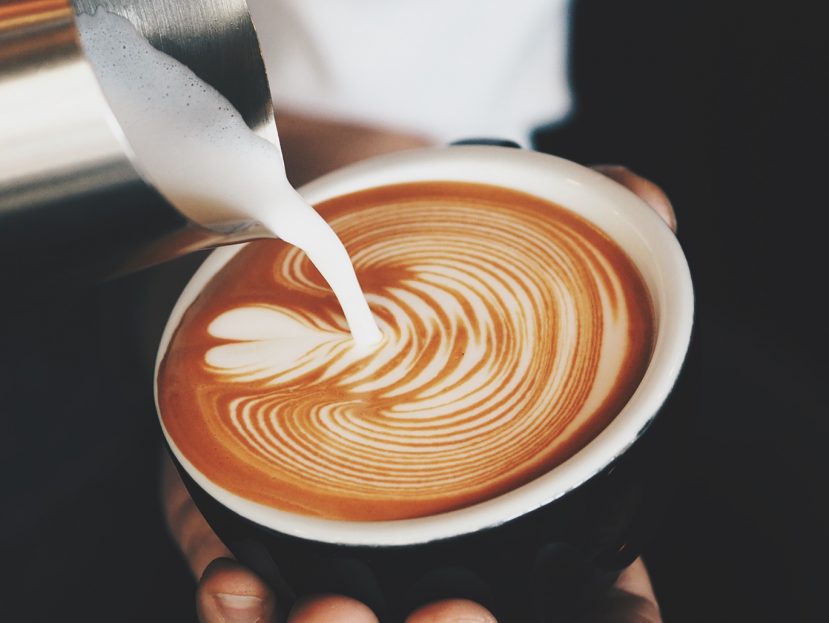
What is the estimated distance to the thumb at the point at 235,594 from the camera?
0.65m

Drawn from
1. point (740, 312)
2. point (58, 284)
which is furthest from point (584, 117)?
point (58, 284)

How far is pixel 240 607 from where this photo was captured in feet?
2.16

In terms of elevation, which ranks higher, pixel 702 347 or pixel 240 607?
pixel 240 607

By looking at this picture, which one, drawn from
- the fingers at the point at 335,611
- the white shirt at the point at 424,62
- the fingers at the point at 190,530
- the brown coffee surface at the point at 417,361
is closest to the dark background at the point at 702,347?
the white shirt at the point at 424,62

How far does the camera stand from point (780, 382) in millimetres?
1078

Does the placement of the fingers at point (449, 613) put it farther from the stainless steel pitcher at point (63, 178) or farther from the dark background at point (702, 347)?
the dark background at point (702, 347)

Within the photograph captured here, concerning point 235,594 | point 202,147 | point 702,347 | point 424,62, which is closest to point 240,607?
point 235,594

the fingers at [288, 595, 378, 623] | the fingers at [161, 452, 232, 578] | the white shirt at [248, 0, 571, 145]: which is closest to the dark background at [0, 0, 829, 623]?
the white shirt at [248, 0, 571, 145]

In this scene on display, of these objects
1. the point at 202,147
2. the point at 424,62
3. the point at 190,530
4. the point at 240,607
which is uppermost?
the point at 202,147

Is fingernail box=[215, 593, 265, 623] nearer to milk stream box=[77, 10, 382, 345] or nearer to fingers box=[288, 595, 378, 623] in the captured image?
fingers box=[288, 595, 378, 623]

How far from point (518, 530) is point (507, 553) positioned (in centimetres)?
2

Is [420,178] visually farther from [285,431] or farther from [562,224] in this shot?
[285,431]

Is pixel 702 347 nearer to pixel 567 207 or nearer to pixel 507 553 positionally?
pixel 567 207

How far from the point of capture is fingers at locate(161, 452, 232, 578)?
905 mm
